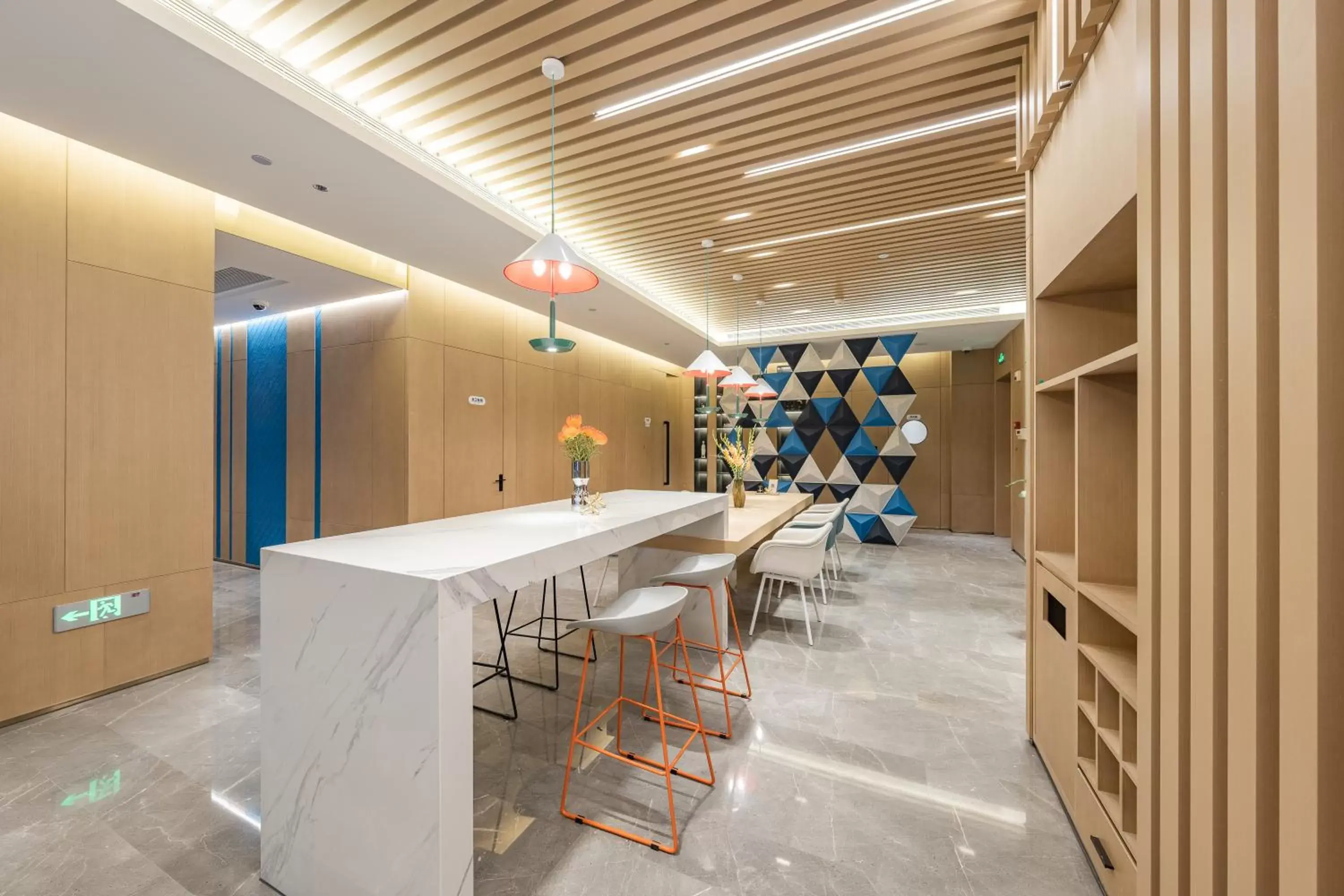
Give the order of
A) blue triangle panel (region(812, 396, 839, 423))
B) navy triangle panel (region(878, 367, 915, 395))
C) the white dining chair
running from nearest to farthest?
the white dining chair
navy triangle panel (region(878, 367, 915, 395))
blue triangle panel (region(812, 396, 839, 423))

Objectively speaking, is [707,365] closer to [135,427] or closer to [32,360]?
[135,427]

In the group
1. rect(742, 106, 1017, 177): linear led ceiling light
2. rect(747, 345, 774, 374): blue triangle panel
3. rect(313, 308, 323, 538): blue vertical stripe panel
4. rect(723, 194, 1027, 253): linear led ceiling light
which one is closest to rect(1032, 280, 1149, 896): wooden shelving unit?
rect(742, 106, 1017, 177): linear led ceiling light

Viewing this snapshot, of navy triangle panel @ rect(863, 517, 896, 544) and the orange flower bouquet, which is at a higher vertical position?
the orange flower bouquet

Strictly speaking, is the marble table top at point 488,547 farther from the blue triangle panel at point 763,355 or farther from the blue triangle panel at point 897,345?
the blue triangle panel at point 897,345

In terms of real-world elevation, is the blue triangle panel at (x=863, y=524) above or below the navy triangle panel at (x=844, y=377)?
Result: below

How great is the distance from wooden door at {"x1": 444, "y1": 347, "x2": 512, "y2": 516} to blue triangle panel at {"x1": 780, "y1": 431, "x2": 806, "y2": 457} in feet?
13.6

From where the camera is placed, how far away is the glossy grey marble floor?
1762 millimetres

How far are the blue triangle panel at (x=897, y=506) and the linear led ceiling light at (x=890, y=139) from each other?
17.7 ft

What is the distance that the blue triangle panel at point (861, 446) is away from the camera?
772 centimetres

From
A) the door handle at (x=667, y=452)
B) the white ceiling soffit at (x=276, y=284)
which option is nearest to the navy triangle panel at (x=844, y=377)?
the door handle at (x=667, y=452)

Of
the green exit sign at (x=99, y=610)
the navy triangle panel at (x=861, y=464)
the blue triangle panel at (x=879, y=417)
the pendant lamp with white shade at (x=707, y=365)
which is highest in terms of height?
the pendant lamp with white shade at (x=707, y=365)

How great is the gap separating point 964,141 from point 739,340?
5.83 metres

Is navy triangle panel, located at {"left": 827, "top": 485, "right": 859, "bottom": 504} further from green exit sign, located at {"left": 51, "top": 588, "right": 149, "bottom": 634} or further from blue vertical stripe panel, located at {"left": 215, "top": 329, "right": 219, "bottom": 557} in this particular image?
blue vertical stripe panel, located at {"left": 215, "top": 329, "right": 219, "bottom": 557}

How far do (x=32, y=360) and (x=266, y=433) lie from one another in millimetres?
3751
